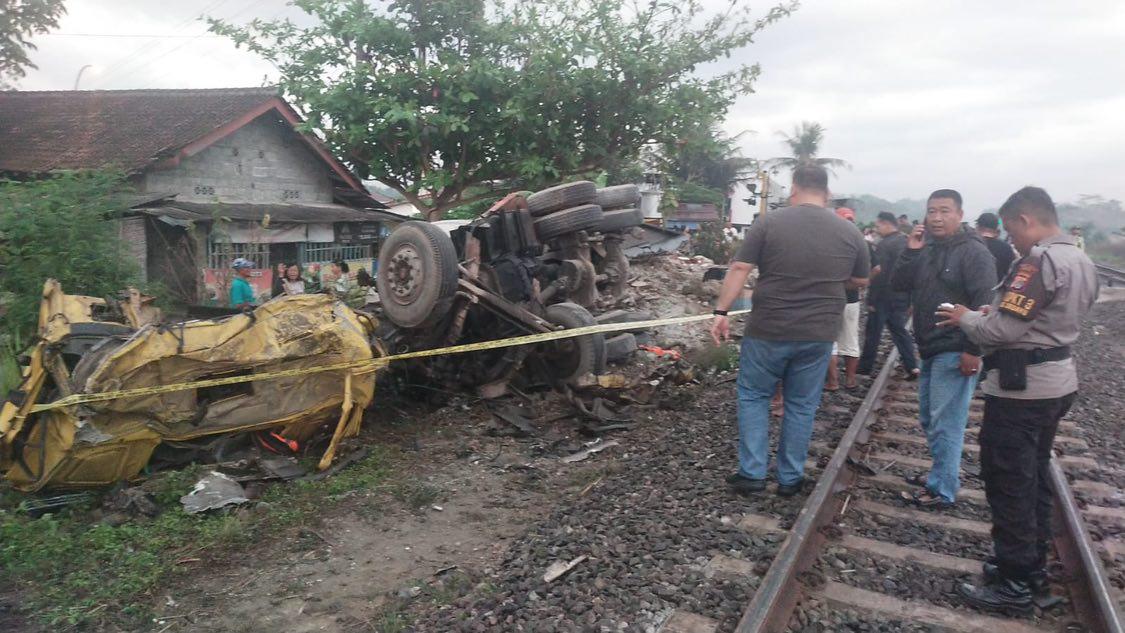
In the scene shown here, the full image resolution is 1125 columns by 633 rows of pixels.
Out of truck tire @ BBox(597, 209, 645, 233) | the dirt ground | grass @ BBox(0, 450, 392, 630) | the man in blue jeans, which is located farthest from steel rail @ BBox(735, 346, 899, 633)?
truck tire @ BBox(597, 209, 645, 233)

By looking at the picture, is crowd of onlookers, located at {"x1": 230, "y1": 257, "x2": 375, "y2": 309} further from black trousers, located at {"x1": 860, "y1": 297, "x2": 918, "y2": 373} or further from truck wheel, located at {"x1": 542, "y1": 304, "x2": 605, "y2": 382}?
black trousers, located at {"x1": 860, "y1": 297, "x2": 918, "y2": 373}

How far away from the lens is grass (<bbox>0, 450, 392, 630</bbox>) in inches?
144

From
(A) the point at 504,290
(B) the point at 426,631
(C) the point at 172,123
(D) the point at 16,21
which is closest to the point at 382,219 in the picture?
(C) the point at 172,123

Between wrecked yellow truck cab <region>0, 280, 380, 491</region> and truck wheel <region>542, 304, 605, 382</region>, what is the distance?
1928 millimetres

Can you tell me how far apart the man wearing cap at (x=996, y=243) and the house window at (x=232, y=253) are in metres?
11.1

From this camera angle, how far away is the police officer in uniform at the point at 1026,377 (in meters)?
3.21

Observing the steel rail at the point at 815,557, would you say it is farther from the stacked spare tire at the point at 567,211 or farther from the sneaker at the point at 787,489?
the stacked spare tire at the point at 567,211

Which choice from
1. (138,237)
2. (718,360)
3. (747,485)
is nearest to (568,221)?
(718,360)

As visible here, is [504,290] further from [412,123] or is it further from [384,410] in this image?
[412,123]

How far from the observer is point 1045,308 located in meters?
3.24

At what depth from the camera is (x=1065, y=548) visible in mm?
3771

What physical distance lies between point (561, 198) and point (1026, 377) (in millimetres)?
4894

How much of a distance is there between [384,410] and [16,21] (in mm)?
16334

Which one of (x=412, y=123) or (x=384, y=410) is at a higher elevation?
(x=412, y=123)
